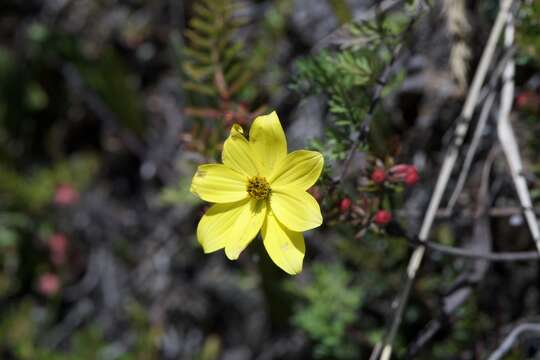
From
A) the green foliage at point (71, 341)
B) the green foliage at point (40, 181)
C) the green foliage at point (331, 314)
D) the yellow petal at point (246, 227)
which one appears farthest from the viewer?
the green foliage at point (40, 181)

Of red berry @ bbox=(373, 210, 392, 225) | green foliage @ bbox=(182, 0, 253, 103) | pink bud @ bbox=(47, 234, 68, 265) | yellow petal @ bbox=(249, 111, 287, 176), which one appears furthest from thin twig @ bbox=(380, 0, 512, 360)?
pink bud @ bbox=(47, 234, 68, 265)

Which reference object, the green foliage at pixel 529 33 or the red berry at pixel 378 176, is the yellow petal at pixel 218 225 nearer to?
the red berry at pixel 378 176

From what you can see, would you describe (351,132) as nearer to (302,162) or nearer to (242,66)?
(302,162)

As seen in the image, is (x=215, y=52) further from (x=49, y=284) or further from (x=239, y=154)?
(x=49, y=284)

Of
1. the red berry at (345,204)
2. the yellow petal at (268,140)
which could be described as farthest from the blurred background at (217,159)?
the yellow petal at (268,140)

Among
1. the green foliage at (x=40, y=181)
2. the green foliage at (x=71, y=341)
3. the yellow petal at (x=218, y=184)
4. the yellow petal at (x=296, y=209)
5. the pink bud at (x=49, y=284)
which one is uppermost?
the yellow petal at (x=218, y=184)

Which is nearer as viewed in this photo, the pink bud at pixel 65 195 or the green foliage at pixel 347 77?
the green foliage at pixel 347 77

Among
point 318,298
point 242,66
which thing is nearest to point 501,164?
point 318,298
